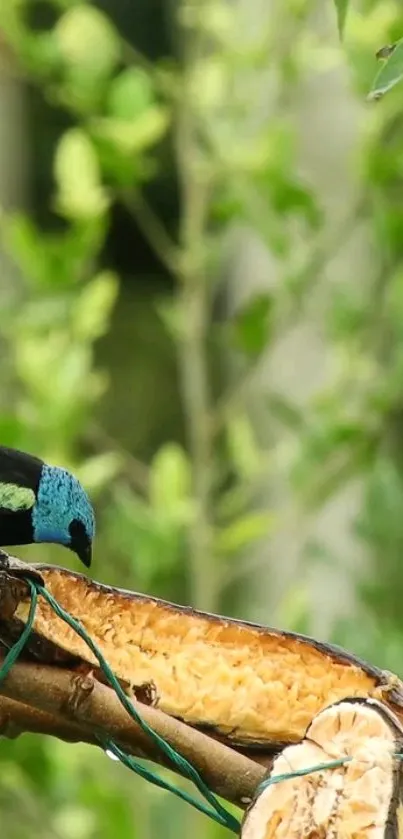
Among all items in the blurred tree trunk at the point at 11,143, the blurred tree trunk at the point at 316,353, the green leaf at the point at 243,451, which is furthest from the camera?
the blurred tree trunk at the point at 11,143

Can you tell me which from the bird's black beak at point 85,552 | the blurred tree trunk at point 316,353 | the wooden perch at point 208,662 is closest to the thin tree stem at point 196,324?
the blurred tree trunk at point 316,353

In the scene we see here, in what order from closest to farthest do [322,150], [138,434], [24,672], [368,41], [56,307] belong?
[24,672]
[368,41]
[56,307]
[322,150]
[138,434]

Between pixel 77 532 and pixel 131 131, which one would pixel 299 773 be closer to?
pixel 77 532

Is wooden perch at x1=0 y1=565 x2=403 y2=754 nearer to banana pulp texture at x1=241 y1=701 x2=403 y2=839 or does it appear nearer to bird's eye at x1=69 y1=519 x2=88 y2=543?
banana pulp texture at x1=241 y1=701 x2=403 y2=839

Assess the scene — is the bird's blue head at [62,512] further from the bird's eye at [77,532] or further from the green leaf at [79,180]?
the green leaf at [79,180]

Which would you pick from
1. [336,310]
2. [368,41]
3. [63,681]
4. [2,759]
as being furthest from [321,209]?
[63,681]

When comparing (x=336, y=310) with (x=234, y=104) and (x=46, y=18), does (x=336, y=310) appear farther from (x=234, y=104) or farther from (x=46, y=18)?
(x=46, y=18)
